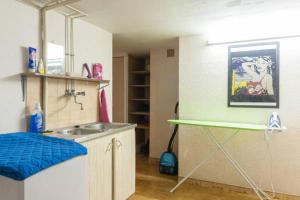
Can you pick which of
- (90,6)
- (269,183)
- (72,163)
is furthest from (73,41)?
(269,183)

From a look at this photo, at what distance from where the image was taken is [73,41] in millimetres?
2258

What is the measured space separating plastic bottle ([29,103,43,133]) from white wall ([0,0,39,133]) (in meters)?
0.08

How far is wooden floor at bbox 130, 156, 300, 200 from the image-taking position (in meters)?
2.54

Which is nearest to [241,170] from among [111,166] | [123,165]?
[123,165]

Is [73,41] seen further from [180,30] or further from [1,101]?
[180,30]

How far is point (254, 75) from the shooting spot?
259 centimetres

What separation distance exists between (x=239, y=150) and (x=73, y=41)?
2.43m

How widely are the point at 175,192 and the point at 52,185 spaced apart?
6.82 feet

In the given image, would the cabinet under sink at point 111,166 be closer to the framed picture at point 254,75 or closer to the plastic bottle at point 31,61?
the plastic bottle at point 31,61

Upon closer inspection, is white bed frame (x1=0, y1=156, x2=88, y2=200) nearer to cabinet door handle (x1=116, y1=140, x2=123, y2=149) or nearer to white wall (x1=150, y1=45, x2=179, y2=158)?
cabinet door handle (x1=116, y1=140, x2=123, y2=149)

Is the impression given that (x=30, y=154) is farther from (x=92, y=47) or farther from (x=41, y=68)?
(x=92, y=47)

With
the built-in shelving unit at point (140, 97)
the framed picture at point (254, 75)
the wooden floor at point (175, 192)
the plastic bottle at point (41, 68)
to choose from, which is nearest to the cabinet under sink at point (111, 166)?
the wooden floor at point (175, 192)

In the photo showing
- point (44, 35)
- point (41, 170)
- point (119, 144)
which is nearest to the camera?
point (41, 170)

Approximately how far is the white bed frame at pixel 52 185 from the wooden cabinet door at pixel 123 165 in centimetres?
106
